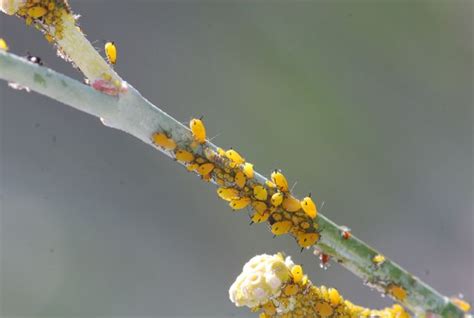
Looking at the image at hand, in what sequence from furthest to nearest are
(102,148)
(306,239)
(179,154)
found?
(102,148), (306,239), (179,154)

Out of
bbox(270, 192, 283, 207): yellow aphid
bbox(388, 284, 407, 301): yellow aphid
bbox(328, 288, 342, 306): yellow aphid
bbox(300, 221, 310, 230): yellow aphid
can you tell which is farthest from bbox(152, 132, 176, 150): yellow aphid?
bbox(388, 284, 407, 301): yellow aphid

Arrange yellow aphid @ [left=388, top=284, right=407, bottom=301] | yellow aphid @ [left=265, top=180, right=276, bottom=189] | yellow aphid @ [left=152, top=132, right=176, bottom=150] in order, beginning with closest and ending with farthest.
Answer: yellow aphid @ [left=152, top=132, right=176, bottom=150] < yellow aphid @ [left=265, top=180, right=276, bottom=189] < yellow aphid @ [left=388, top=284, right=407, bottom=301]

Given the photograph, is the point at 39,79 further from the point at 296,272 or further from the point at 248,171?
the point at 296,272

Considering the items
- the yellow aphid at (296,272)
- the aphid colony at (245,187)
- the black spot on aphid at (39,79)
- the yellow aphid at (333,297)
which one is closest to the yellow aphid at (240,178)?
the aphid colony at (245,187)

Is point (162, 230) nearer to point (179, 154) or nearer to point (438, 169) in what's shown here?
point (438, 169)

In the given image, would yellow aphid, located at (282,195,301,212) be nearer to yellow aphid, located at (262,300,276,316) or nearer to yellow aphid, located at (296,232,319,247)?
yellow aphid, located at (296,232,319,247)

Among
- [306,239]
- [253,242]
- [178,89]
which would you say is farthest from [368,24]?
[306,239]
